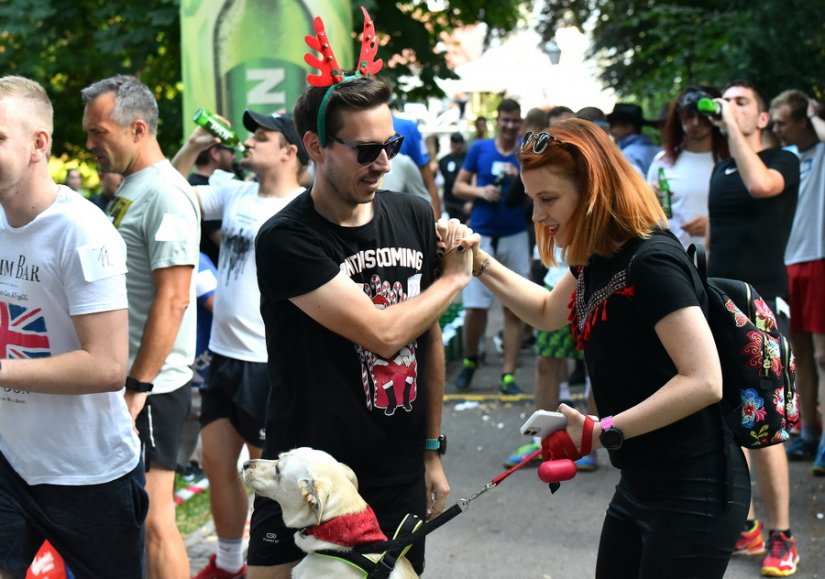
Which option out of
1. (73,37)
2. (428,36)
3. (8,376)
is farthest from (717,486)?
(73,37)

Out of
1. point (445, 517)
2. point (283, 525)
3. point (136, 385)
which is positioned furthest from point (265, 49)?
point (445, 517)

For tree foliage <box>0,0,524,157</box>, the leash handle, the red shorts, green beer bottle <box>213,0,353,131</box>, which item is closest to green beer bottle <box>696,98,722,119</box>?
the red shorts

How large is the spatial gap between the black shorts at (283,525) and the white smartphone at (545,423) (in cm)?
50

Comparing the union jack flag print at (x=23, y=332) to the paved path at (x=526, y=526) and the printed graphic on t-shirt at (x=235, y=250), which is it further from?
the paved path at (x=526, y=526)

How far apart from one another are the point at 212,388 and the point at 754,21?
6498mm

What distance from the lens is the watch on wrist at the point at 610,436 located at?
283 cm

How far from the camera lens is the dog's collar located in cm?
296

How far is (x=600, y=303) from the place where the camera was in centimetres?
296

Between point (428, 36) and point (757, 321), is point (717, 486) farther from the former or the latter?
point (428, 36)

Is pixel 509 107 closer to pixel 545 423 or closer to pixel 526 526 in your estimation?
pixel 526 526

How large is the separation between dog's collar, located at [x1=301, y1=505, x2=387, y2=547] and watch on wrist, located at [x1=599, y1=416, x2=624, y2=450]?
2.30ft

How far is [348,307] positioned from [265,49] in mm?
4542

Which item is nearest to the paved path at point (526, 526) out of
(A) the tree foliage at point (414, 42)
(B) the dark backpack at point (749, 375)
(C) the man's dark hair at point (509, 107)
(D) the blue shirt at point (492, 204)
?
(D) the blue shirt at point (492, 204)

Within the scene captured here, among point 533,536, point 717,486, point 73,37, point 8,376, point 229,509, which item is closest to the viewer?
point 717,486
